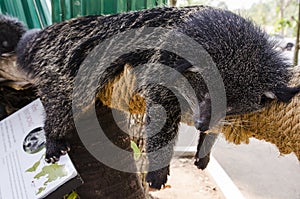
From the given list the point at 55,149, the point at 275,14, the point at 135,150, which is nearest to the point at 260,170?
the point at 135,150

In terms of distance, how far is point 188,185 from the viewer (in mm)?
2035

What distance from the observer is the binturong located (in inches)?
29.5

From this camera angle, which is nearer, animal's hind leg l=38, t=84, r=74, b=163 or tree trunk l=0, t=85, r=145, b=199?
animal's hind leg l=38, t=84, r=74, b=163

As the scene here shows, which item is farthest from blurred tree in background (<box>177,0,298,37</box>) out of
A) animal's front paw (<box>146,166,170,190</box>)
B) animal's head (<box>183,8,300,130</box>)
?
animal's front paw (<box>146,166,170,190</box>)

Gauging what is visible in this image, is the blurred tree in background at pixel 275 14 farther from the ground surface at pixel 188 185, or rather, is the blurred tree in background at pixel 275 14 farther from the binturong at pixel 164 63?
the ground surface at pixel 188 185

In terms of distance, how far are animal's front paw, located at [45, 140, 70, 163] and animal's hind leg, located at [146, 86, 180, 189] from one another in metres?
0.26

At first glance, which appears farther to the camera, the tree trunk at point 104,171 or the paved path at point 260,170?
the paved path at point 260,170

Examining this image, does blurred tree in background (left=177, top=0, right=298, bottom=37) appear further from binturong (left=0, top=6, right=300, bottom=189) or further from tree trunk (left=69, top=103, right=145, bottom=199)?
tree trunk (left=69, top=103, right=145, bottom=199)

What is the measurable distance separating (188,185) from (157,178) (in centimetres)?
120

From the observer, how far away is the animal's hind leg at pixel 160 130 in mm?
868

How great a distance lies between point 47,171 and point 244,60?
0.55 metres

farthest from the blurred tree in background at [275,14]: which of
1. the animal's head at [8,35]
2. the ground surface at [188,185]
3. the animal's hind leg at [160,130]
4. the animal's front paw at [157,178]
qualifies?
the ground surface at [188,185]

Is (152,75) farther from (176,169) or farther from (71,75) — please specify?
(176,169)

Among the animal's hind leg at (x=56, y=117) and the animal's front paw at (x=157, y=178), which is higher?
the animal's hind leg at (x=56, y=117)
